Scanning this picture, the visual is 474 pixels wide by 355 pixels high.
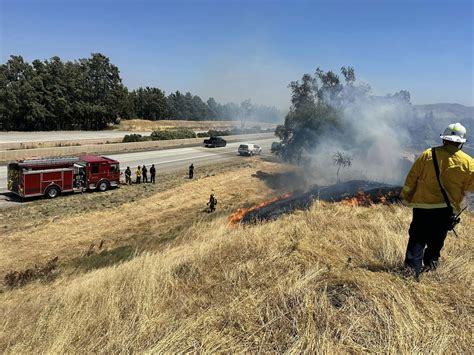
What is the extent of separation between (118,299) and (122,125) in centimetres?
7736

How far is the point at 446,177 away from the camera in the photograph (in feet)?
15.0

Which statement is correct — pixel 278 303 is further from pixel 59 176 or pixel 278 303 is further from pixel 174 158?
pixel 174 158

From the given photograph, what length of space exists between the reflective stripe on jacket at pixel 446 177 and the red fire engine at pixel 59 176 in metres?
21.5

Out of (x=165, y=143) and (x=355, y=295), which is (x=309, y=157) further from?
(x=355, y=295)

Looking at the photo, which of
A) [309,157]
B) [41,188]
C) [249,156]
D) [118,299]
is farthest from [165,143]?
[118,299]

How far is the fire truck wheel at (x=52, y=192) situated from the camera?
2178cm

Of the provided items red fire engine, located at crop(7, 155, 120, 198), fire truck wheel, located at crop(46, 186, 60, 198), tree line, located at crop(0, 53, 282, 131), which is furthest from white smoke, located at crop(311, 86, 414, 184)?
tree line, located at crop(0, 53, 282, 131)

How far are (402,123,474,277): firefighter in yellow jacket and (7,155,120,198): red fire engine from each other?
21.4 m

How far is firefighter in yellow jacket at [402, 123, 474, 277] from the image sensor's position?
4578 millimetres

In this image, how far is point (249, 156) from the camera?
46.6 m

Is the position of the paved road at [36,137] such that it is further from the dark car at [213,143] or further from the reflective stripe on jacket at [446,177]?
the reflective stripe on jacket at [446,177]

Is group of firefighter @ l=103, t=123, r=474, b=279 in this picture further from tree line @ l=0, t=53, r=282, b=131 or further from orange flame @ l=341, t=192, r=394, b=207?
tree line @ l=0, t=53, r=282, b=131

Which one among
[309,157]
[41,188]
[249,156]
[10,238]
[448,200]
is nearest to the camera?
[448,200]

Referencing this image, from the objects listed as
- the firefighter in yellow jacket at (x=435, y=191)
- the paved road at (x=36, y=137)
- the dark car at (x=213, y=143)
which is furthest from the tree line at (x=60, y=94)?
the firefighter in yellow jacket at (x=435, y=191)
